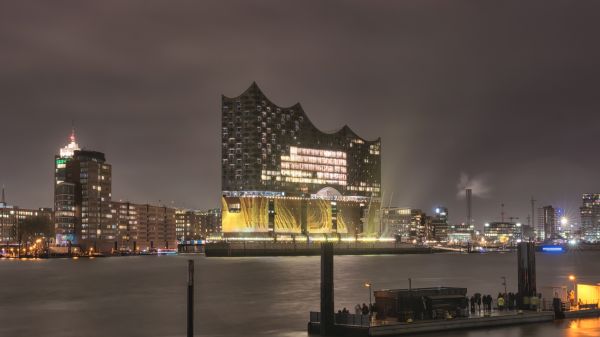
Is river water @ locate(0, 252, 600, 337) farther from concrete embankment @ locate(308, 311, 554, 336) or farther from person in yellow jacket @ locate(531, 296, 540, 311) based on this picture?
person in yellow jacket @ locate(531, 296, 540, 311)

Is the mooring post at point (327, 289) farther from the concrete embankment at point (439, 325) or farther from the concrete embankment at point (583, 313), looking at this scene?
the concrete embankment at point (583, 313)

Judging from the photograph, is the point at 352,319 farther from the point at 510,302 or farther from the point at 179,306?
the point at 179,306

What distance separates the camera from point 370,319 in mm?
42969

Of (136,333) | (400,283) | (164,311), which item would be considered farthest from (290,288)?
(136,333)

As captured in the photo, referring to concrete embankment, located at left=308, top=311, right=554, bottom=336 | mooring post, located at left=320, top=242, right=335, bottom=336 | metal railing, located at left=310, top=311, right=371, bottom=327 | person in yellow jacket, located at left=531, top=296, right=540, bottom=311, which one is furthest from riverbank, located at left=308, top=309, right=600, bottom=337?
person in yellow jacket, located at left=531, top=296, right=540, bottom=311

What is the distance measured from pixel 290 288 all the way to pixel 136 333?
125 ft

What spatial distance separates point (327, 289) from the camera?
41719 millimetres

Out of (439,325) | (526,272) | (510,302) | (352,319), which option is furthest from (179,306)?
(526,272)

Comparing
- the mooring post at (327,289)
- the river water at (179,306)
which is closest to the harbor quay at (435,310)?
the mooring post at (327,289)

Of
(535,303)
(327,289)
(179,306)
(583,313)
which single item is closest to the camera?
(327,289)

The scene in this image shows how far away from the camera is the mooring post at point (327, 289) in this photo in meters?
41.4

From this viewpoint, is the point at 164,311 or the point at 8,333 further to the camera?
the point at 164,311

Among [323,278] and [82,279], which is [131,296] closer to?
[82,279]

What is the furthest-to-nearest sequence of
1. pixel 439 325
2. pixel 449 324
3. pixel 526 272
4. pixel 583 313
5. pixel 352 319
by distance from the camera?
pixel 583 313 → pixel 526 272 → pixel 449 324 → pixel 439 325 → pixel 352 319
